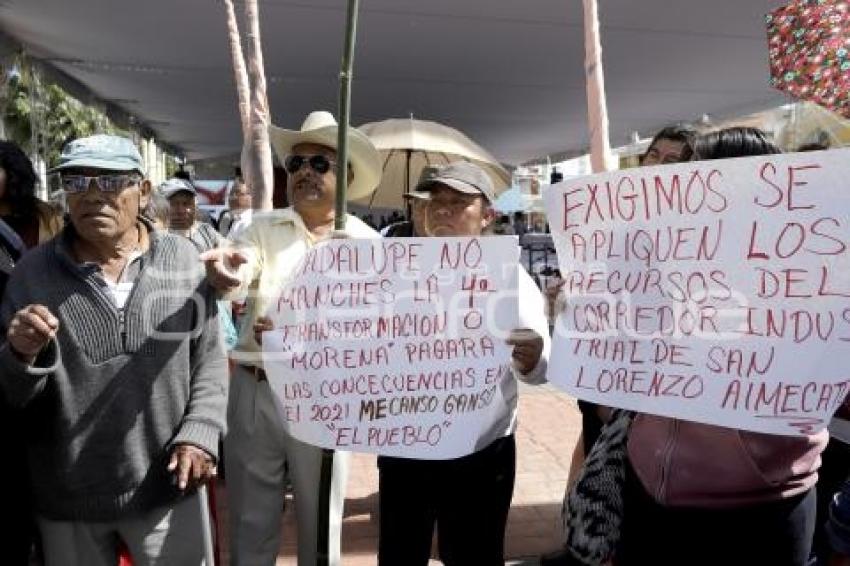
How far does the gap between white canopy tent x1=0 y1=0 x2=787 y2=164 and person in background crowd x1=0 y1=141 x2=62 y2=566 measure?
5203mm

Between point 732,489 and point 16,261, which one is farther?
point 16,261

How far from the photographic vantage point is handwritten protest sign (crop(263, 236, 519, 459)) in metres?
1.81

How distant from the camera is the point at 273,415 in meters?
2.25

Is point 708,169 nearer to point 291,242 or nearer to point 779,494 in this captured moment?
point 779,494

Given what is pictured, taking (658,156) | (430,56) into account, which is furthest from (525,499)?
(430,56)

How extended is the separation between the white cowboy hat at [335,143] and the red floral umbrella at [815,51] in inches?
67.5

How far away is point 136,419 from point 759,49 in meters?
9.81

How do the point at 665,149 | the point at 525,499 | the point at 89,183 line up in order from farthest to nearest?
the point at 525,499
the point at 665,149
the point at 89,183

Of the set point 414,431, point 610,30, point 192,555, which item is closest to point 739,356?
point 414,431

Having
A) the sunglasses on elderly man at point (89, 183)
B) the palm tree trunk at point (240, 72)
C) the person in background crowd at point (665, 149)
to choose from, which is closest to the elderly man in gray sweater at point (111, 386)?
the sunglasses on elderly man at point (89, 183)

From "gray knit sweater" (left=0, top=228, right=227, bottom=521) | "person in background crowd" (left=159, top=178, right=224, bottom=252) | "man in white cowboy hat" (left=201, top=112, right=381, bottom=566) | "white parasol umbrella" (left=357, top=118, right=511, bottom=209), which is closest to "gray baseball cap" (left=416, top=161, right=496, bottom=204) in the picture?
"man in white cowboy hat" (left=201, top=112, right=381, bottom=566)

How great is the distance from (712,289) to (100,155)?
1560 millimetres

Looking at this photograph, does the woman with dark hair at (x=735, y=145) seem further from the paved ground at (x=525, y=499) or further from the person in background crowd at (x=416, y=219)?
the paved ground at (x=525, y=499)

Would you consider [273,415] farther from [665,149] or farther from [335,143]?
[665,149]
